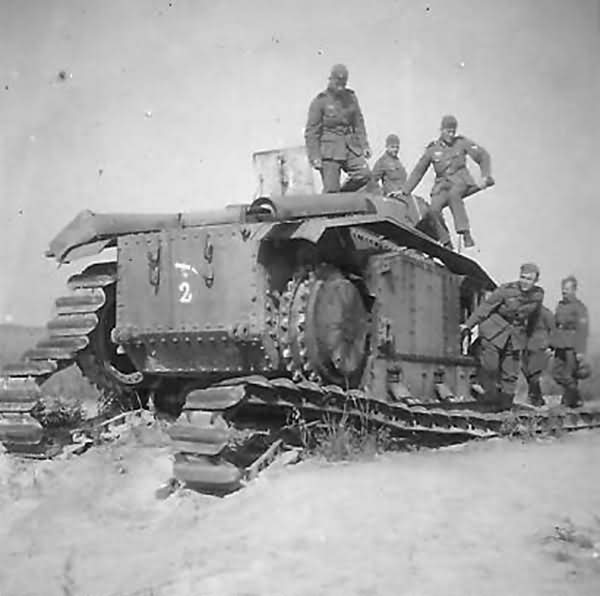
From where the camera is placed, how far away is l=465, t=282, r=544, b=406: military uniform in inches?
260

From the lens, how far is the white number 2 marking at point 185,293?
17.1 feet

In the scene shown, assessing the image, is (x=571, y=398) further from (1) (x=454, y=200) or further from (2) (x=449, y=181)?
(2) (x=449, y=181)

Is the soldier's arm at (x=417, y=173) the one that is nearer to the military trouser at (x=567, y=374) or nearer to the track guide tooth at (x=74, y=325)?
the military trouser at (x=567, y=374)

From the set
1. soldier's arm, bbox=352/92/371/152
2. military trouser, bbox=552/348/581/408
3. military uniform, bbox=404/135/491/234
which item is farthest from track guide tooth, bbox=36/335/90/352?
military trouser, bbox=552/348/581/408

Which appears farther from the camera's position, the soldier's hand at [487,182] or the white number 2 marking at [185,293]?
the white number 2 marking at [185,293]

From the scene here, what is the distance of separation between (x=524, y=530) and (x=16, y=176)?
3.91 meters

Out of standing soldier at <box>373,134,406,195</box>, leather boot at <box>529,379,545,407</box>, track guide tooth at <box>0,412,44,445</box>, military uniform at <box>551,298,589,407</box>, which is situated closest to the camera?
military uniform at <box>551,298,589,407</box>

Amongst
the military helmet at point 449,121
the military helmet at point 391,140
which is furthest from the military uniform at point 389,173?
the military helmet at point 449,121

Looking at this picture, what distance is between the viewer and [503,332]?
681 centimetres

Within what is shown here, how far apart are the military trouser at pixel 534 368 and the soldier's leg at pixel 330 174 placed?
191 cm

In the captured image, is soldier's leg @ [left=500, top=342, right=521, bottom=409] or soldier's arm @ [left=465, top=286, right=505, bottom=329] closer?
soldier's arm @ [left=465, top=286, right=505, bottom=329]

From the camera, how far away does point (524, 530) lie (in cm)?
320

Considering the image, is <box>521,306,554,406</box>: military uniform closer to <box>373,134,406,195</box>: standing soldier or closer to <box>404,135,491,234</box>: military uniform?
<box>404,135,491,234</box>: military uniform

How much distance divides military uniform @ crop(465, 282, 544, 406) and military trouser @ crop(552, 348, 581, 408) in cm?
27
